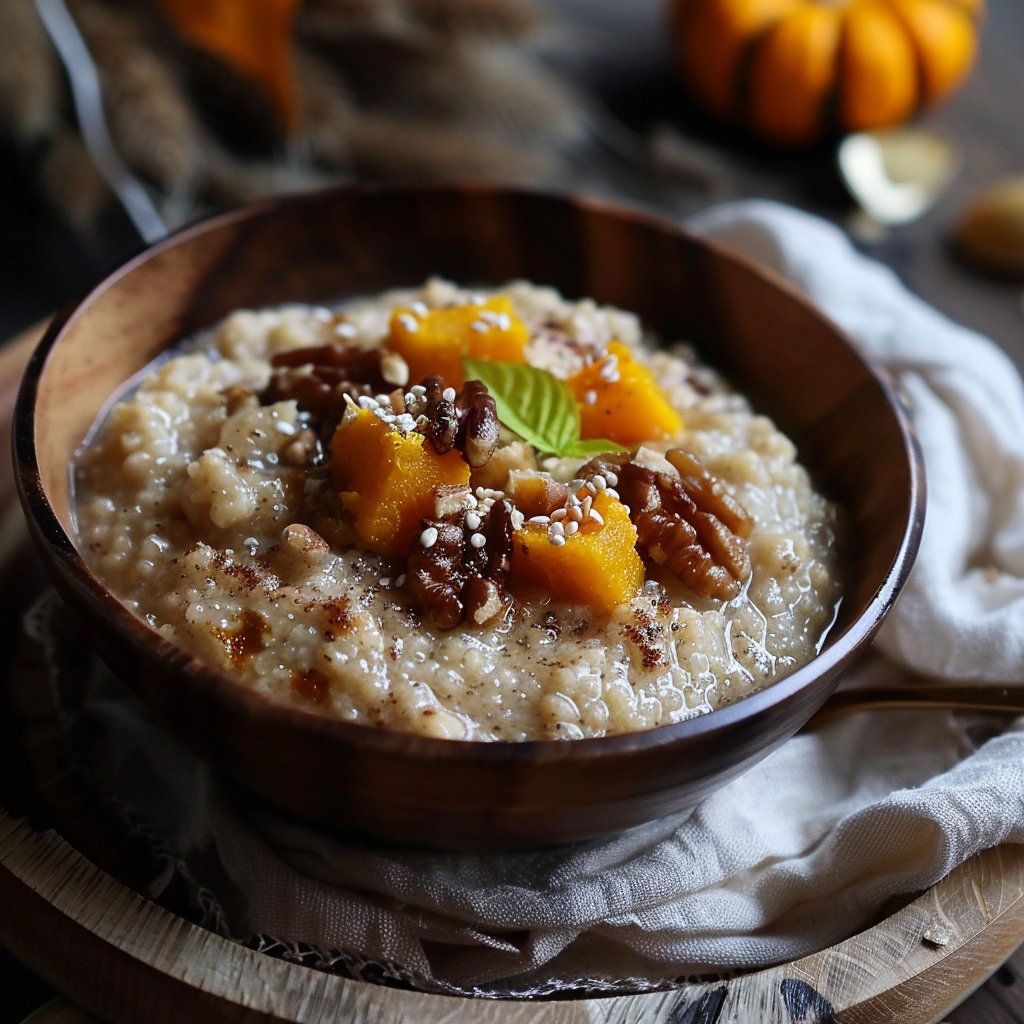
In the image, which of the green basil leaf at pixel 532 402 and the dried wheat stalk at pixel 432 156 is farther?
the dried wheat stalk at pixel 432 156

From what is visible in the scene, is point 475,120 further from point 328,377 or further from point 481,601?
point 481,601

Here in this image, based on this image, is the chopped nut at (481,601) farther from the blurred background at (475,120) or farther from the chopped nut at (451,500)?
the blurred background at (475,120)

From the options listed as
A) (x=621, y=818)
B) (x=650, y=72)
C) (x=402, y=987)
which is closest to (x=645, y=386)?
(x=621, y=818)

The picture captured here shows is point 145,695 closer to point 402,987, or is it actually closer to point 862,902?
point 402,987

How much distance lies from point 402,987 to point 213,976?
14.2 inches

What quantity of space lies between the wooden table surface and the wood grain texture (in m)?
2.67

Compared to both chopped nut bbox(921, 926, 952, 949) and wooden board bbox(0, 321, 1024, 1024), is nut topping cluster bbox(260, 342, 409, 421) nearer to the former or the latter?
wooden board bbox(0, 321, 1024, 1024)

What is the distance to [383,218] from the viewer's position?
10.6 ft

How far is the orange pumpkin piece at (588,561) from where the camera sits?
84.5 inches

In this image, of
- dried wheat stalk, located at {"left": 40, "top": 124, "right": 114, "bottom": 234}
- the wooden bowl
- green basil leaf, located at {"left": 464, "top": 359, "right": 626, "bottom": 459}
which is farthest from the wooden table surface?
green basil leaf, located at {"left": 464, "top": 359, "right": 626, "bottom": 459}

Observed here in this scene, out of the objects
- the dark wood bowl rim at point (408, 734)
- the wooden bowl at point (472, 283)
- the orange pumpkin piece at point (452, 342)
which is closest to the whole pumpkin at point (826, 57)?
the wooden bowl at point (472, 283)

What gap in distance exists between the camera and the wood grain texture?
1892 mm

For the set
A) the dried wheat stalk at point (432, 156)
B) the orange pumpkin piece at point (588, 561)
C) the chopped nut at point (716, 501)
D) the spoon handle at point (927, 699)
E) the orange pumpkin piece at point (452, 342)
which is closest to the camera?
the orange pumpkin piece at point (588, 561)

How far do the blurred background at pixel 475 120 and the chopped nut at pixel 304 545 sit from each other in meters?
2.50
